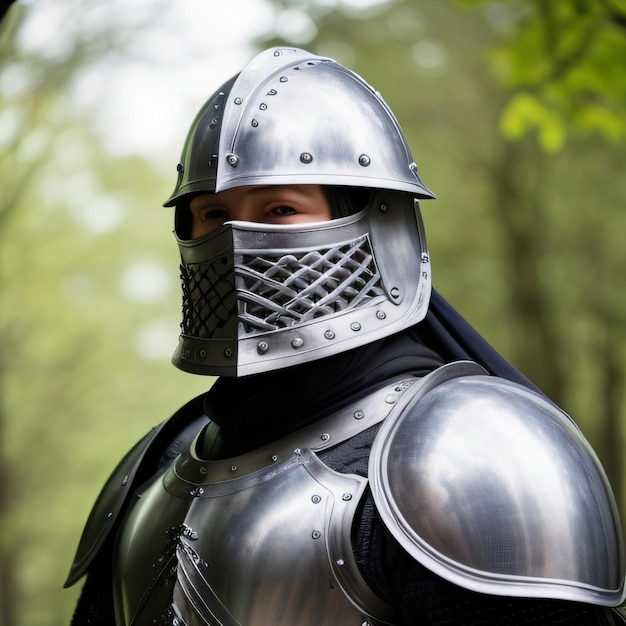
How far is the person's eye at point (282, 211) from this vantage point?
1488mm

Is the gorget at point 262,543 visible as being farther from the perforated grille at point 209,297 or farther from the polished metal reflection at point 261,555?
the perforated grille at point 209,297

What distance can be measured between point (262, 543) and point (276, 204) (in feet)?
1.86

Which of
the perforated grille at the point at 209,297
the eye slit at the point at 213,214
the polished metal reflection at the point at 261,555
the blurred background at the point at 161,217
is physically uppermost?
the eye slit at the point at 213,214

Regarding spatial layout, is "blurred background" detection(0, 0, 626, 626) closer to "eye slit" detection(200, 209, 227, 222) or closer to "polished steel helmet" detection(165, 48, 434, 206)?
"polished steel helmet" detection(165, 48, 434, 206)

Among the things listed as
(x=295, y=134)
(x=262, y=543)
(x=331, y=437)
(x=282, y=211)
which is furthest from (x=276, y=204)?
(x=262, y=543)

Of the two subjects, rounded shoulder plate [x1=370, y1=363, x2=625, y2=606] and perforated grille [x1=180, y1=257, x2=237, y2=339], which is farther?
perforated grille [x1=180, y1=257, x2=237, y2=339]

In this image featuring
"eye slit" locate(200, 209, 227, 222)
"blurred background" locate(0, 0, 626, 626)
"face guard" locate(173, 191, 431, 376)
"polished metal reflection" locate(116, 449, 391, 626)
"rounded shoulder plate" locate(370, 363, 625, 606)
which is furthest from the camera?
"blurred background" locate(0, 0, 626, 626)

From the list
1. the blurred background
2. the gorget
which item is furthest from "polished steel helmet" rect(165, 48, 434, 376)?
the blurred background

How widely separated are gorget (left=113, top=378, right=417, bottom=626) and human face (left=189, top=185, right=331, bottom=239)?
0.33 metres

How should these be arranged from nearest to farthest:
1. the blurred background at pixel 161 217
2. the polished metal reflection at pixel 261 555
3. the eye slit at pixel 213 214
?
the polished metal reflection at pixel 261 555, the eye slit at pixel 213 214, the blurred background at pixel 161 217

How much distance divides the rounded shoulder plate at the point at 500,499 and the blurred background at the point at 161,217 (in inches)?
187

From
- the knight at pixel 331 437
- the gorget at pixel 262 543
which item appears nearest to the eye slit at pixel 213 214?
the knight at pixel 331 437

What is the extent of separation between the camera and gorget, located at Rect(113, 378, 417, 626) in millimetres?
1262

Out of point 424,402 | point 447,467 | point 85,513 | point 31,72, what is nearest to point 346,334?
point 424,402
